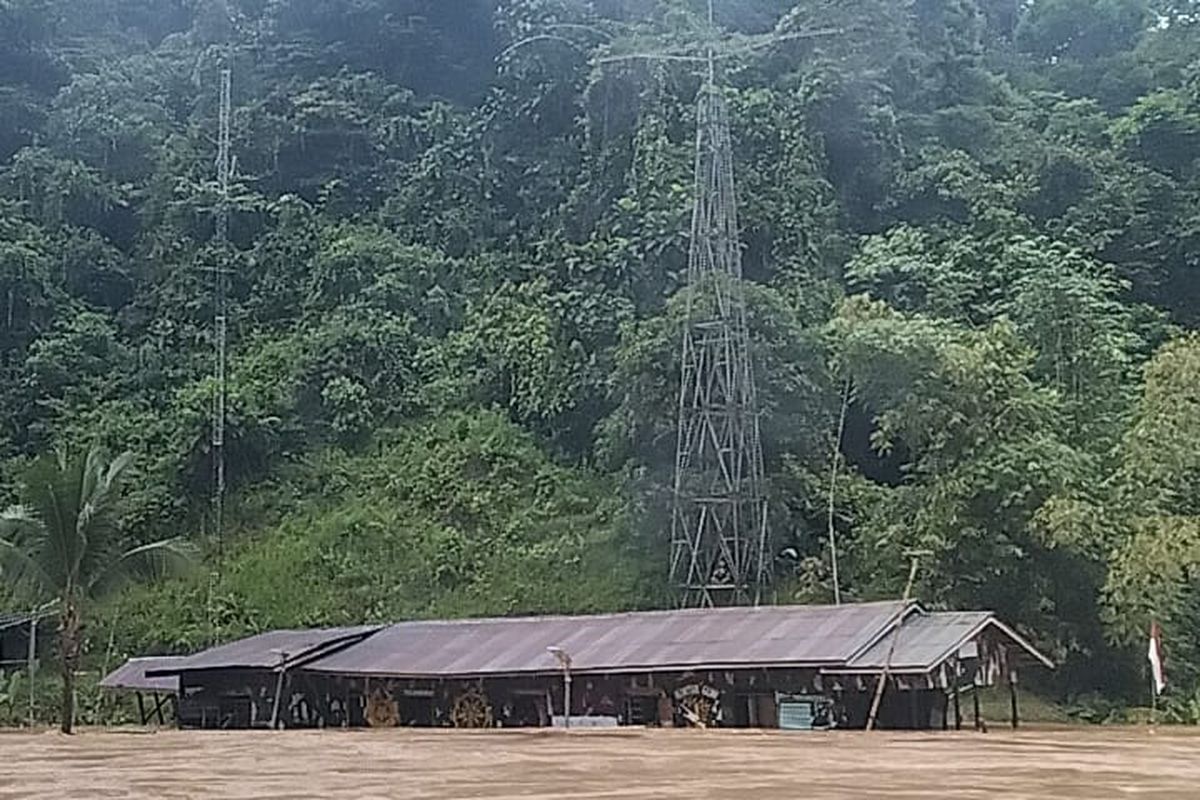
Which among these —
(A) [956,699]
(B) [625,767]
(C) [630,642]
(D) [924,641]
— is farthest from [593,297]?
(B) [625,767]

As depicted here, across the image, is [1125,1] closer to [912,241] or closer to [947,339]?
[912,241]

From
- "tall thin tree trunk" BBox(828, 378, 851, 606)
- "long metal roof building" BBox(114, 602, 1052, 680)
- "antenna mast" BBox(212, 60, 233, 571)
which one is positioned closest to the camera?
"long metal roof building" BBox(114, 602, 1052, 680)

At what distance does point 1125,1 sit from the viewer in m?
39.4

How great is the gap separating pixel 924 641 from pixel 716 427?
8472mm

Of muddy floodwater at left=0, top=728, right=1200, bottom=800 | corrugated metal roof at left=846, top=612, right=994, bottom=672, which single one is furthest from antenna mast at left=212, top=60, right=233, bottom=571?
corrugated metal roof at left=846, top=612, right=994, bottom=672

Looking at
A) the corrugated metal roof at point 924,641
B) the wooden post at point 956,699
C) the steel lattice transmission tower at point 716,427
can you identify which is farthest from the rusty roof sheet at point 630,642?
the steel lattice transmission tower at point 716,427

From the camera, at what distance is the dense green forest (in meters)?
25.1

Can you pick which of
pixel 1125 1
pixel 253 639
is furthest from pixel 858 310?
pixel 1125 1

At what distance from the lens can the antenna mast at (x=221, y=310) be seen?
32.3 metres

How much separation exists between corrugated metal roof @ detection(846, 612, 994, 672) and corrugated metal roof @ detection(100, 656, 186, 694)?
459 inches

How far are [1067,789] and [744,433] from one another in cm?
1766

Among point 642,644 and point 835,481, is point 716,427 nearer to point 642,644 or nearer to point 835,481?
point 835,481

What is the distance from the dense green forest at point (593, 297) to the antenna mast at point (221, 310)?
247 millimetres

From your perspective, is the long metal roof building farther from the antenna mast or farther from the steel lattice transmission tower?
the antenna mast
